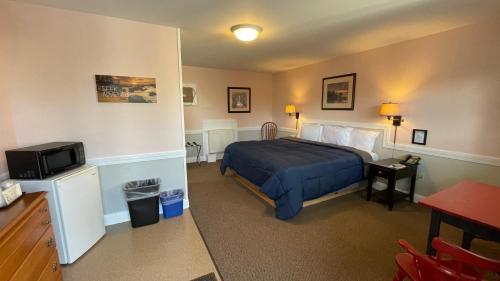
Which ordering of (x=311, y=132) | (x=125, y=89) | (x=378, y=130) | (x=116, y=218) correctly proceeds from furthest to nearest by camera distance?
(x=311, y=132) < (x=378, y=130) < (x=116, y=218) < (x=125, y=89)

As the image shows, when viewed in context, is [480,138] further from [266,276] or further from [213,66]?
[213,66]

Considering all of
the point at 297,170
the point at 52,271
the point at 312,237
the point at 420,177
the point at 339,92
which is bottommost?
the point at 312,237

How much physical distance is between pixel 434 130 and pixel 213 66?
429 centimetres

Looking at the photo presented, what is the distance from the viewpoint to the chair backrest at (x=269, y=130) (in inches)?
241

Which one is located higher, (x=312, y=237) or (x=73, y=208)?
(x=73, y=208)

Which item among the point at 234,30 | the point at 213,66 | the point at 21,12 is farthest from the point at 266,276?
the point at 213,66

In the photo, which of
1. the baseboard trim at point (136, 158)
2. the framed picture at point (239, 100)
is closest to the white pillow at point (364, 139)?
the baseboard trim at point (136, 158)

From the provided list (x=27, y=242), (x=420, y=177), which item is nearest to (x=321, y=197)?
(x=420, y=177)

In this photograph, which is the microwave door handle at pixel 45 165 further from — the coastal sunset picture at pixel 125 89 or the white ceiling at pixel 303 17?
the white ceiling at pixel 303 17

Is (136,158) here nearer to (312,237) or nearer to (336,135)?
(312,237)

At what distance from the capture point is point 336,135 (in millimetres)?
4043

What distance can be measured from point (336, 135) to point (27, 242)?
4074 mm

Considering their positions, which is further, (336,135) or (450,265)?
(336,135)

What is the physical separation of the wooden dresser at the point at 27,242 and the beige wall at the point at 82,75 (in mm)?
855
